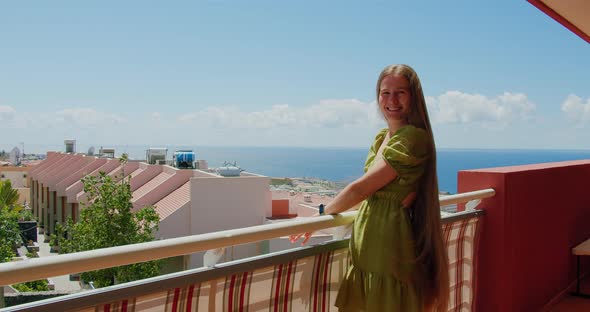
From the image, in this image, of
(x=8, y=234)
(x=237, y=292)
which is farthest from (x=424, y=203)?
(x=8, y=234)

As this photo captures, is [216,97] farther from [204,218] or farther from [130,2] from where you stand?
[204,218]

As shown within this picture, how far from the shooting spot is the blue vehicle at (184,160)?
39469 millimetres

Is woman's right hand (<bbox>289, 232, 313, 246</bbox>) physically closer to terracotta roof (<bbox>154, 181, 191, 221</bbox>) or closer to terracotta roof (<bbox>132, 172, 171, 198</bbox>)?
terracotta roof (<bbox>154, 181, 191, 221</bbox>)

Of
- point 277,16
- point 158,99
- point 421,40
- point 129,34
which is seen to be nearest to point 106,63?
point 129,34

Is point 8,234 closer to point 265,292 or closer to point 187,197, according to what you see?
point 187,197

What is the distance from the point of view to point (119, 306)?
45.1 inches

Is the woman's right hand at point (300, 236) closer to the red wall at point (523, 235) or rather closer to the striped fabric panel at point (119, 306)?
the striped fabric panel at point (119, 306)

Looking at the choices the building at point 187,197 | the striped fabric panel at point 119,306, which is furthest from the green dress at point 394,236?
the building at point 187,197

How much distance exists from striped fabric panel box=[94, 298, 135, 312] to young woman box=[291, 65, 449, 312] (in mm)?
586

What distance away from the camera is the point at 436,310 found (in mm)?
1738

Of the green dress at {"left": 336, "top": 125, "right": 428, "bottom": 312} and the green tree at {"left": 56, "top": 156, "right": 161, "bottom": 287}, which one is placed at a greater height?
the green dress at {"left": 336, "top": 125, "right": 428, "bottom": 312}

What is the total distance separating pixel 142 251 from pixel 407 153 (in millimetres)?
805

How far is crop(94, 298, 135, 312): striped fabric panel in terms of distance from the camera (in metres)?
1.12

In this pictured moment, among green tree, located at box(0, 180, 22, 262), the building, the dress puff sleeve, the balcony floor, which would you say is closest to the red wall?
the balcony floor
